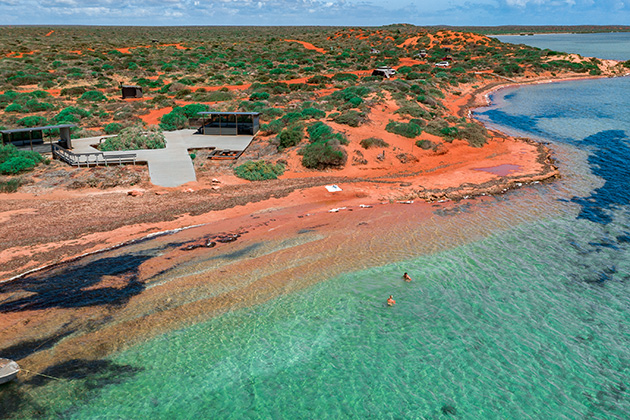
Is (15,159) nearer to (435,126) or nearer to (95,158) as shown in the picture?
(95,158)

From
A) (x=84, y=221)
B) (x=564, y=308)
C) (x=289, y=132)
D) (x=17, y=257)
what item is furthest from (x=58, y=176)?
(x=564, y=308)

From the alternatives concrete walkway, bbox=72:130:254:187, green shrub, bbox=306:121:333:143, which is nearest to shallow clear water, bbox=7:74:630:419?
concrete walkway, bbox=72:130:254:187

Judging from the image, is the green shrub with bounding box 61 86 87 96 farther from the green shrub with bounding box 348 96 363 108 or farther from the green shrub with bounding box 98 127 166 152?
the green shrub with bounding box 348 96 363 108

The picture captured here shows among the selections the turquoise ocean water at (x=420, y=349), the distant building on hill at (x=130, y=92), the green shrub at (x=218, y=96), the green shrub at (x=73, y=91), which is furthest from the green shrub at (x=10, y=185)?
the green shrub at (x=73, y=91)

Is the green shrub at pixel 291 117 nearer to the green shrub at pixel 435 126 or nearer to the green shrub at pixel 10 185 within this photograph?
the green shrub at pixel 435 126

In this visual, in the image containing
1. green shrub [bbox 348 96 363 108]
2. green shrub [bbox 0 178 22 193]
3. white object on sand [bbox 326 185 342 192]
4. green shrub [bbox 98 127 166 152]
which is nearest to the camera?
green shrub [bbox 0 178 22 193]

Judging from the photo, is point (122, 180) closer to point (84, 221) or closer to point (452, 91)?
point (84, 221)
